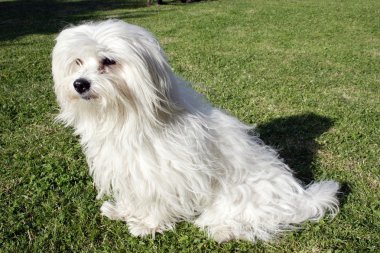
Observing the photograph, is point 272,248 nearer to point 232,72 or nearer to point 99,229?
point 99,229

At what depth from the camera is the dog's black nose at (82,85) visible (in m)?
2.69

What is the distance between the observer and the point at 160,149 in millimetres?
2975

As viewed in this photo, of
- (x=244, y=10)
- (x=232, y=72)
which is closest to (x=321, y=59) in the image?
(x=232, y=72)

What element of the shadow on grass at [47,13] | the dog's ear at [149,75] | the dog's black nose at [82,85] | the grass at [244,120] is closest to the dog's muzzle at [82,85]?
the dog's black nose at [82,85]

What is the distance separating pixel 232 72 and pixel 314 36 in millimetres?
4111

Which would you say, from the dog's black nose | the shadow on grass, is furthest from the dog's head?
the shadow on grass

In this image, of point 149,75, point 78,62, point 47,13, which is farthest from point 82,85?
point 47,13

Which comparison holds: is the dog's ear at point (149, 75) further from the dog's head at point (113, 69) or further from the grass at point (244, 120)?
the grass at point (244, 120)

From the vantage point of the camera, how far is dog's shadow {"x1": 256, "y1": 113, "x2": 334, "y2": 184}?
439 cm

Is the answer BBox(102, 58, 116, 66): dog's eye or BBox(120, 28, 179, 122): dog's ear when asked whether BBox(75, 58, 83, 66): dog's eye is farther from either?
BBox(120, 28, 179, 122): dog's ear

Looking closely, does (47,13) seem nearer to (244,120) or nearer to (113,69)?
(244,120)

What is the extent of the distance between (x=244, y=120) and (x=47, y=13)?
42.0ft

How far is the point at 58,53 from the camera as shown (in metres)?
2.81

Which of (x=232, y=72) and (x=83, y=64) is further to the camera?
(x=232, y=72)
